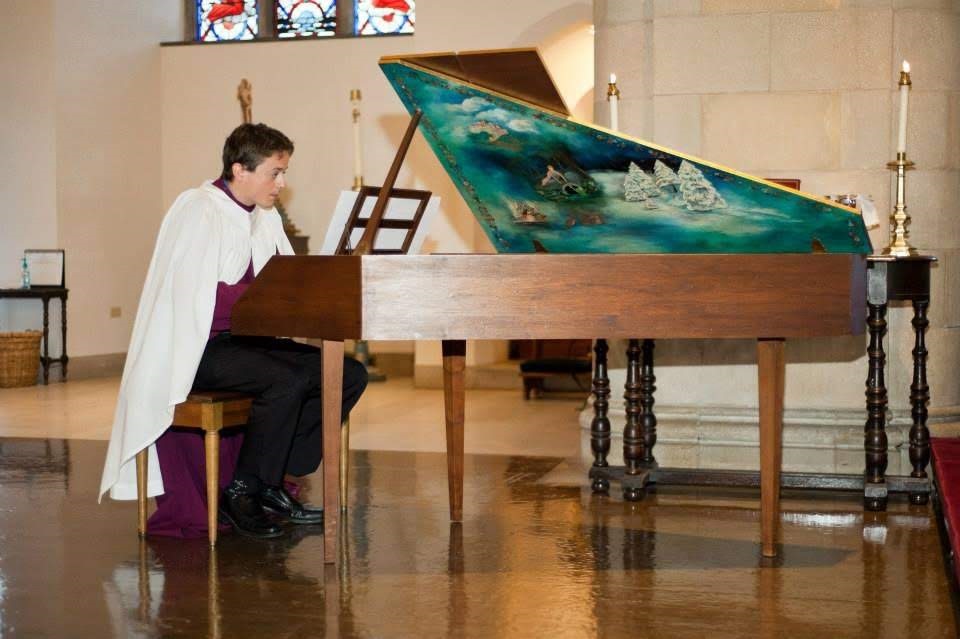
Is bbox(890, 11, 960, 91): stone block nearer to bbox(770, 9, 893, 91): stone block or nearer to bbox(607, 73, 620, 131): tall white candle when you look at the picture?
bbox(770, 9, 893, 91): stone block

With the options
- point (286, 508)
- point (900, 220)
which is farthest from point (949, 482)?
point (286, 508)

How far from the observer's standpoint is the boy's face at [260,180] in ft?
15.0

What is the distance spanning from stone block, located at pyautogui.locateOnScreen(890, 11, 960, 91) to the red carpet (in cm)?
150

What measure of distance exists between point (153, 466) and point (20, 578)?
0.76 metres

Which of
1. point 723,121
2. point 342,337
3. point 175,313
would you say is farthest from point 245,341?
point 723,121

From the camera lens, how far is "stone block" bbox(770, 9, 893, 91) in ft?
18.1

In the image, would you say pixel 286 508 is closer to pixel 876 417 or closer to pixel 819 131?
pixel 876 417

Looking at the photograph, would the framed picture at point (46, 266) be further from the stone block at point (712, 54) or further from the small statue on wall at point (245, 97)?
the stone block at point (712, 54)

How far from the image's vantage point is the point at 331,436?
3.93 meters

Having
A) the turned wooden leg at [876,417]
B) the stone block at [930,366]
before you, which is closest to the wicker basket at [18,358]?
the stone block at [930,366]

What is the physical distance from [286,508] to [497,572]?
1.04m

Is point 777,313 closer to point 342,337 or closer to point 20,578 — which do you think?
point 342,337

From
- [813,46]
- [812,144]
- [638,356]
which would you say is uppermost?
[813,46]

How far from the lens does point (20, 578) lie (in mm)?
3875
